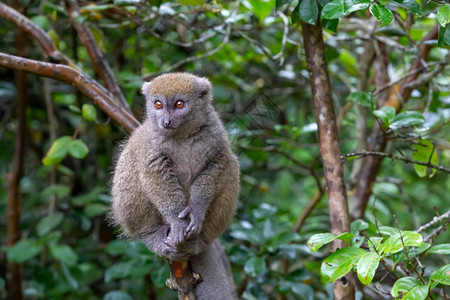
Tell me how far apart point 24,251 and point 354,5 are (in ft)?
12.7

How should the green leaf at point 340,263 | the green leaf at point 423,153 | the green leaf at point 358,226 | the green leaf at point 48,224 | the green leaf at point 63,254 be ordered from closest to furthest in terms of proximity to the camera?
the green leaf at point 340,263 → the green leaf at point 358,226 → the green leaf at point 423,153 → the green leaf at point 63,254 → the green leaf at point 48,224

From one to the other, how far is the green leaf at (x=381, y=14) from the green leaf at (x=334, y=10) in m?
0.16

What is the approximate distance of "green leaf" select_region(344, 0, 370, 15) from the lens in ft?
8.96

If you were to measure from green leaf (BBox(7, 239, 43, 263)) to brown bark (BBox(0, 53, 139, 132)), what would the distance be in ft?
5.63

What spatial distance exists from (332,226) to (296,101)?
3.64m

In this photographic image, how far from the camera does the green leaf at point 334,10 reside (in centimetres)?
277

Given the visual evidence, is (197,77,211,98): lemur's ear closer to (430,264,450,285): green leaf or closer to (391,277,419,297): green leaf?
(391,277,419,297): green leaf

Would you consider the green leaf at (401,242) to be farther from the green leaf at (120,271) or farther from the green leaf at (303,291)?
the green leaf at (120,271)

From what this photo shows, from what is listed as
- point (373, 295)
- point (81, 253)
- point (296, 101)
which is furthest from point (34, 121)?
point (373, 295)

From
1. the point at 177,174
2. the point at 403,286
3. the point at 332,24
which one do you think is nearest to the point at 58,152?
the point at 177,174

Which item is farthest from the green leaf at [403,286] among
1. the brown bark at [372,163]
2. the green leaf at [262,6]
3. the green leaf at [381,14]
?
the green leaf at [262,6]

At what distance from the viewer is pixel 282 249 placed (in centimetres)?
480

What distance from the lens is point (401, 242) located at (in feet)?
8.33

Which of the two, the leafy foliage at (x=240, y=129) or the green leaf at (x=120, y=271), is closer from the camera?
the leafy foliage at (x=240, y=129)
